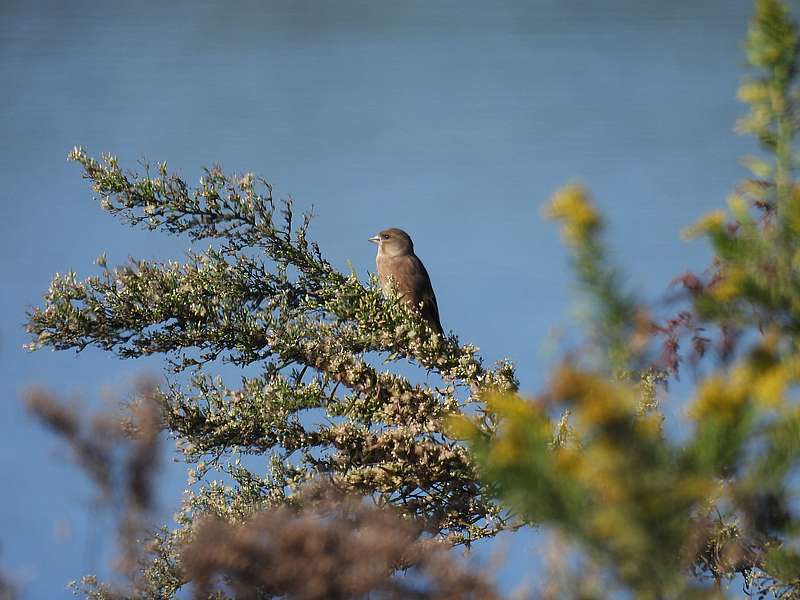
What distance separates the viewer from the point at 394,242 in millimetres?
7469

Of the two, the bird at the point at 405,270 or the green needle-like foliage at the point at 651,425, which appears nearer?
the green needle-like foliage at the point at 651,425

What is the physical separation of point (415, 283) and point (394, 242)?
59cm

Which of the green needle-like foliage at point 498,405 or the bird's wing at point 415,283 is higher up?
the bird's wing at point 415,283

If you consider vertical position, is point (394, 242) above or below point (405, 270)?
above

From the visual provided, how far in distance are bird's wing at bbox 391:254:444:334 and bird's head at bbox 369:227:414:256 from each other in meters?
0.09

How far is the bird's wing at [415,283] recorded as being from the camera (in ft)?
21.9

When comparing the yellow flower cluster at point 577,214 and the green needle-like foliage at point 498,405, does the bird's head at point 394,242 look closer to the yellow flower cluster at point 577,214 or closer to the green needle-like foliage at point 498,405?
the green needle-like foliage at point 498,405

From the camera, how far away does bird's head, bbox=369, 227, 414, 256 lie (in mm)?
7416

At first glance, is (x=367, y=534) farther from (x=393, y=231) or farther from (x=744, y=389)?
(x=393, y=231)

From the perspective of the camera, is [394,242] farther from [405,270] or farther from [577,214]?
[577,214]

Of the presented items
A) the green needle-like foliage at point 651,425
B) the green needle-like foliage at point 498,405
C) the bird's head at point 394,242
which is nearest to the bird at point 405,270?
the bird's head at point 394,242

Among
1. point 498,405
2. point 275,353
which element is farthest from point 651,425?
point 275,353

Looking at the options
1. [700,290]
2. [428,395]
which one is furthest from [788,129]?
[428,395]

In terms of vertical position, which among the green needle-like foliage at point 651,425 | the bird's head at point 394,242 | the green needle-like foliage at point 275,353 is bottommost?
the green needle-like foliage at point 651,425
